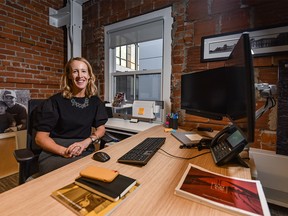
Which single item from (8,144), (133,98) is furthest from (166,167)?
(8,144)

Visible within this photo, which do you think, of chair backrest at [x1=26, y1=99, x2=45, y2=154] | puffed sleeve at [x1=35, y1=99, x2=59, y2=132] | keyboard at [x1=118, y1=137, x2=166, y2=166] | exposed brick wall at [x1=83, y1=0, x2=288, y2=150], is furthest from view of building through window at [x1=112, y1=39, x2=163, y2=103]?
chair backrest at [x1=26, y1=99, x2=45, y2=154]

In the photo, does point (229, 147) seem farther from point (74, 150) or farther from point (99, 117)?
point (99, 117)

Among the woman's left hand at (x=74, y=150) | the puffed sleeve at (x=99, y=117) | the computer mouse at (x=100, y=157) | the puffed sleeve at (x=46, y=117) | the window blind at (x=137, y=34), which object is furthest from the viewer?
the window blind at (x=137, y=34)

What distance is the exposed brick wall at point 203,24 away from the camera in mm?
1531

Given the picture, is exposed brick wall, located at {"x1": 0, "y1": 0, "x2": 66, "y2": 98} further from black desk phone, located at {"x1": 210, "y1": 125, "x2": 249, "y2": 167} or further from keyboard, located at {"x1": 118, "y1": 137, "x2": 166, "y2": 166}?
black desk phone, located at {"x1": 210, "y1": 125, "x2": 249, "y2": 167}

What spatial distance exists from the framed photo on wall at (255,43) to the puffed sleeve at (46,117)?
1591 millimetres

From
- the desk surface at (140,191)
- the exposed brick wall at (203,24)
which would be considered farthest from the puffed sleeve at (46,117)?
the exposed brick wall at (203,24)

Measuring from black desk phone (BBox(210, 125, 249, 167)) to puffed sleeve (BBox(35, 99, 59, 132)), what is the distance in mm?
1187

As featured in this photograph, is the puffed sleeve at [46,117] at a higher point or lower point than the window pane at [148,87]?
lower

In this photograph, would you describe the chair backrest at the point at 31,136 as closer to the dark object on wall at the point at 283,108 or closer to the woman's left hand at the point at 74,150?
the woman's left hand at the point at 74,150

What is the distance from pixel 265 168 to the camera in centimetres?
150

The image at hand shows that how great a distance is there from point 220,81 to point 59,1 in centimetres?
313

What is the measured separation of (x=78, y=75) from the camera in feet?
4.83

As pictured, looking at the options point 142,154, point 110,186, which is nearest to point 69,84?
point 142,154
